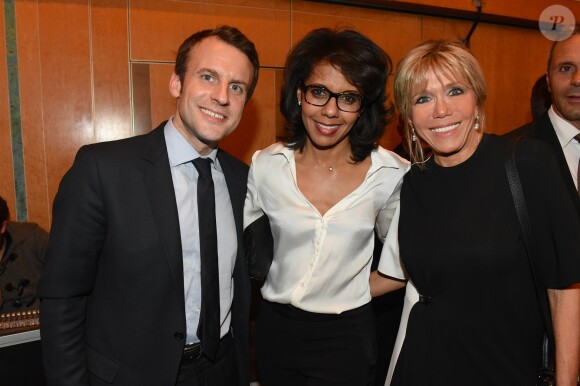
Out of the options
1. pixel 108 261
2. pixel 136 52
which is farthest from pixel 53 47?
pixel 108 261

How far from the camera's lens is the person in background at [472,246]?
1510 mm

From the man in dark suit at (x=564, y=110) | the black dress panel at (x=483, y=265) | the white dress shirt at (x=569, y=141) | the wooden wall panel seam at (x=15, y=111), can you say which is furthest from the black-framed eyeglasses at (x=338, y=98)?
the wooden wall panel seam at (x=15, y=111)

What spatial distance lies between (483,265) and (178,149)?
3.93 ft

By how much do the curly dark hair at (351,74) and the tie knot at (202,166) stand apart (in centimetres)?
58

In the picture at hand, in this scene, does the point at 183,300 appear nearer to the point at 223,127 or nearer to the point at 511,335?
the point at 223,127

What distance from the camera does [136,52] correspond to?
12.0 ft

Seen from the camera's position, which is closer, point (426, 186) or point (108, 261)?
point (108, 261)

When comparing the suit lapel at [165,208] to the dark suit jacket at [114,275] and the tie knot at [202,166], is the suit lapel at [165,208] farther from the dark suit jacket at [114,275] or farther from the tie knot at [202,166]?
the tie knot at [202,166]

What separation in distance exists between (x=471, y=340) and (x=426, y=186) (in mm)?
603

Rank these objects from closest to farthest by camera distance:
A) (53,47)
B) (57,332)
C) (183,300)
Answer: (57,332), (183,300), (53,47)

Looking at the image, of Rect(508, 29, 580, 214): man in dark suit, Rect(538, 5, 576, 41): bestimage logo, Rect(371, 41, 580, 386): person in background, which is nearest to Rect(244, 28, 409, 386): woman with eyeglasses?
Rect(371, 41, 580, 386): person in background

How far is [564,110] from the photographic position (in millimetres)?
2484

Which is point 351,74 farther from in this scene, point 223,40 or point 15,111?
point 15,111

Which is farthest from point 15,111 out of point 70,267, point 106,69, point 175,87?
point 70,267
